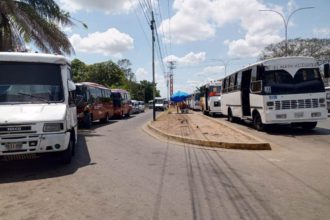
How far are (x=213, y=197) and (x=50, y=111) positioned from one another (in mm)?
4449

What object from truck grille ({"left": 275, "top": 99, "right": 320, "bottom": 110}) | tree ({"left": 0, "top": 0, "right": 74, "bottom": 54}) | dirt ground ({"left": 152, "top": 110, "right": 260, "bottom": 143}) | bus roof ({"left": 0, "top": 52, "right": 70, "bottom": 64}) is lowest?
dirt ground ({"left": 152, "top": 110, "right": 260, "bottom": 143})

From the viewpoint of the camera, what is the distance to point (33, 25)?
57.4 feet

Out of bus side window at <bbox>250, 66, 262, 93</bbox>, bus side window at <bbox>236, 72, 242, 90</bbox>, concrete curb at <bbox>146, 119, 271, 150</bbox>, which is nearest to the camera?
concrete curb at <bbox>146, 119, 271, 150</bbox>

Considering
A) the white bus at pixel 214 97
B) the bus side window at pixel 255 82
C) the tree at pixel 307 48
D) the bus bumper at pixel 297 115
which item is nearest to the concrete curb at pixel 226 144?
the bus bumper at pixel 297 115

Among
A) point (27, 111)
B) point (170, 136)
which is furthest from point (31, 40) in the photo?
point (27, 111)

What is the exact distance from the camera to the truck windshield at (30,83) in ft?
27.4

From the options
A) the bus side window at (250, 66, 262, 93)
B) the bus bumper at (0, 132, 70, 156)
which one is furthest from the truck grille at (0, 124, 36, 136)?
the bus side window at (250, 66, 262, 93)

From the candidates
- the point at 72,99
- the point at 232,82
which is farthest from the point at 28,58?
the point at 232,82

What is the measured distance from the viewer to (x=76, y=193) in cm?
600

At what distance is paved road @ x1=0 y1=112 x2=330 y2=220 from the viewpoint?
500 centimetres

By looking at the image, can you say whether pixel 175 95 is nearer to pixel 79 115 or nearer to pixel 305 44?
pixel 79 115

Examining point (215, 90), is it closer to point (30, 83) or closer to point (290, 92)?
point (290, 92)

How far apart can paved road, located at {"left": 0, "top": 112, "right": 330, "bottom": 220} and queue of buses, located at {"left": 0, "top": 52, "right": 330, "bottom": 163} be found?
0.88 meters

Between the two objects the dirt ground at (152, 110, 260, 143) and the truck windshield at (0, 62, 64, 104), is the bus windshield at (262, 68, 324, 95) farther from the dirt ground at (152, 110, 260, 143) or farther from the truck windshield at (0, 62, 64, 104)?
the truck windshield at (0, 62, 64, 104)
